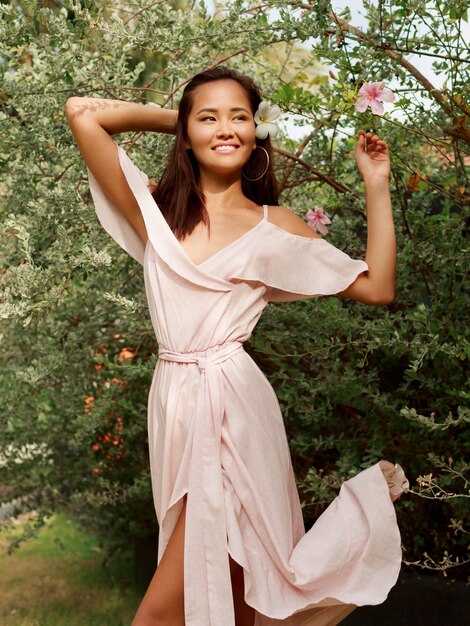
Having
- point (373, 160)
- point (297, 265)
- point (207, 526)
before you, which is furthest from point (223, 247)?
point (207, 526)

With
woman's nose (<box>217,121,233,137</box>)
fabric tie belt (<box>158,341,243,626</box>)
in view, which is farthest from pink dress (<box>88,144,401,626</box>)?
woman's nose (<box>217,121,233,137</box>)

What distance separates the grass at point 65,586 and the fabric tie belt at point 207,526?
2145mm

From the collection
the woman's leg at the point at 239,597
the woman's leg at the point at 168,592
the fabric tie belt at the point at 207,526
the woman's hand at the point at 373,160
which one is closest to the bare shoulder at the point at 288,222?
the woman's hand at the point at 373,160

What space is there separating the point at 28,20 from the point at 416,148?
5.05 feet

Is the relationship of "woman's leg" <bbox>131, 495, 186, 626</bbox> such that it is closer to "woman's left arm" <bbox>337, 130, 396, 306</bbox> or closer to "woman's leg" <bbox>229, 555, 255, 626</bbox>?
"woman's leg" <bbox>229, 555, 255, 626</bbox>

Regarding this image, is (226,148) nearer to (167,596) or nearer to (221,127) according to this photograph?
(221,127)

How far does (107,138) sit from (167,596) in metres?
1.22

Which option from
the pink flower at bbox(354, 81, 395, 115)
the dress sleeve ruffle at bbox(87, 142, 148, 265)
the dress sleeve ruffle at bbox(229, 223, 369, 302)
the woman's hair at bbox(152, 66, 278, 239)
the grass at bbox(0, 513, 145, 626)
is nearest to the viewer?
the pink flower at bbox(354, 81, 395, 115)

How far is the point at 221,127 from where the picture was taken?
8.84ft

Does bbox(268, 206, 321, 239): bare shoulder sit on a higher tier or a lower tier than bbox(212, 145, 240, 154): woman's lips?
lower

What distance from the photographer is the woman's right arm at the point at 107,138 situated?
8.96 ft

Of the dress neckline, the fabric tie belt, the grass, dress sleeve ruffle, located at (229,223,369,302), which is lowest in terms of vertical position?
the grass

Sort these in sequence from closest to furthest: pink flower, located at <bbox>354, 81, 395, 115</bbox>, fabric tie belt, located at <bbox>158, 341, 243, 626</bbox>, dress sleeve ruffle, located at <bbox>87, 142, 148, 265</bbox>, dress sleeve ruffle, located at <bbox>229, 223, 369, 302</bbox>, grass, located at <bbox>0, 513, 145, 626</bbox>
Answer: fabric tie belt, located at <bbox>158, 341, 243, 626</bbox>, pink flower, located at <bbox>354, 81, 395, 115</bbox>, dress sleeve ruffle, located at <bbox>229, 223, 369, 302</bbox>, dress sleeve ruffle, located at <bbox>87, 142, 148, 265</bbox>, grass, located at <bbox>0, 513, 145, 626</bbox>

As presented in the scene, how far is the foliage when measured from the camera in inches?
112
